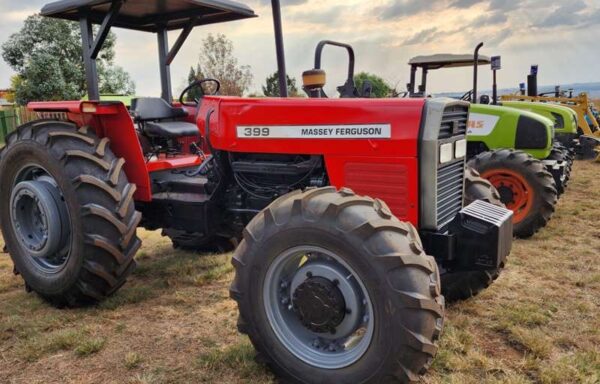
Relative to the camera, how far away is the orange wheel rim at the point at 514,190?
5.63 metres

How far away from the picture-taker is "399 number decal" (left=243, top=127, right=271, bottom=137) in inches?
127

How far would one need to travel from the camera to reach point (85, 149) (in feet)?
11.6

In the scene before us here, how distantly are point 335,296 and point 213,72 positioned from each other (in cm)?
2134

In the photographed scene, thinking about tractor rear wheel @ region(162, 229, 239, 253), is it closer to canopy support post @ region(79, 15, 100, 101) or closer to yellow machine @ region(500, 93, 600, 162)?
canopy support post @ region(79, 15, 100, 101)

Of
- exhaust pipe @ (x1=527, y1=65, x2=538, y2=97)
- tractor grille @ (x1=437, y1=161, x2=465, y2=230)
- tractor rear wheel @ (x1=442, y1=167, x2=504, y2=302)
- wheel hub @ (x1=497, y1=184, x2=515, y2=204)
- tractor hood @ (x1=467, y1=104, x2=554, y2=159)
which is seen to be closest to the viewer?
tractor grille @ (x1=437, y1=161, x2=465, y2=230)

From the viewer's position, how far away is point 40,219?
3871 millimetres

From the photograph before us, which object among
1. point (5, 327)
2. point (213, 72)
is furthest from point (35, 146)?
point (213, 72)

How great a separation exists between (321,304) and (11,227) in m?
A: 2.72

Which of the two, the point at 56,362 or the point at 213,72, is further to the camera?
the point at 213,72

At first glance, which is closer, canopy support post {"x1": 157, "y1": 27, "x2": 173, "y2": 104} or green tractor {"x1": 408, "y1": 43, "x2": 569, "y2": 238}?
canopy support post {"x1": 157, "y1": 27, "x2": 173, "y2": 104}

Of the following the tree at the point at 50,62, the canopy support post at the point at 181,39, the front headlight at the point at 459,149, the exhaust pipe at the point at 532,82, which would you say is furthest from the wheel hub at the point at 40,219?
the tree at the point at 50,62

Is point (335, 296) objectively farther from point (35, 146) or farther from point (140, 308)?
point (35, 146)

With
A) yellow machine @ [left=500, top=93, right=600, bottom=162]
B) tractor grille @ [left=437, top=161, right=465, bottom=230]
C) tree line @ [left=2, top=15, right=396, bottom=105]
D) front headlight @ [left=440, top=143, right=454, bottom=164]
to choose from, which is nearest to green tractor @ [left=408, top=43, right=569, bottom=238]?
tractor grille @ [left=437, top=161, right=465, bottom=230]

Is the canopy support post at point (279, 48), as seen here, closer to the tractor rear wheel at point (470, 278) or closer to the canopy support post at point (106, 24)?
the canopy support post at point (106, 24)
